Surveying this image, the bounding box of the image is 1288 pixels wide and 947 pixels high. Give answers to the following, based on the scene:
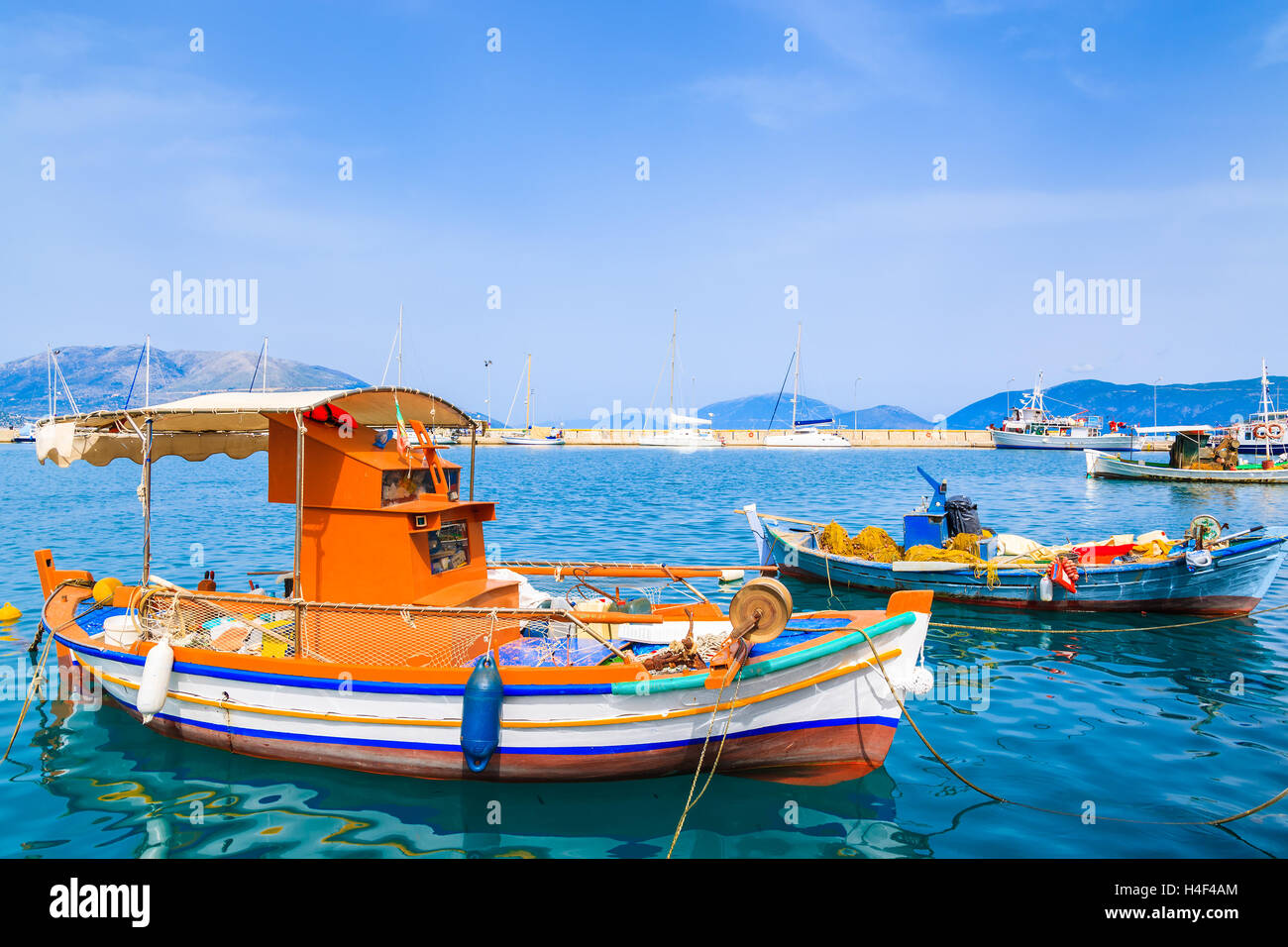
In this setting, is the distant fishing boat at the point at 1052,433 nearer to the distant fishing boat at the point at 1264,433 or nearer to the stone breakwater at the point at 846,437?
the stone breakwater at the point at 846,437

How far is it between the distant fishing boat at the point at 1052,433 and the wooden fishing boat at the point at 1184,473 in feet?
167

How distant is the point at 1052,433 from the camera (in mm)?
104312

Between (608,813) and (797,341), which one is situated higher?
(797,341)

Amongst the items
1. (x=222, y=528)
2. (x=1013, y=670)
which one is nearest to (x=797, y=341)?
(x=222, y=528)

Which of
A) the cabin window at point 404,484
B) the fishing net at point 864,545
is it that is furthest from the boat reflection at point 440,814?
the fishing net at point 864,545

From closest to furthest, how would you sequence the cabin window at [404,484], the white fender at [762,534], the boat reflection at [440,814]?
the boat reflection at [440,814]
the cabin window at [404,484]
the white fender at [762,534]

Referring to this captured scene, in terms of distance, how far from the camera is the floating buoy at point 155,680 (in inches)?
323

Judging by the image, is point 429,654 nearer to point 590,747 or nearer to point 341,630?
point 341,630

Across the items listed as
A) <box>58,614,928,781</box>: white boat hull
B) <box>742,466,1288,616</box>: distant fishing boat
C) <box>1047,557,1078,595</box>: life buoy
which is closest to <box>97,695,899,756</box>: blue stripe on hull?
<box>58,614,928,781</box>: white boat hull

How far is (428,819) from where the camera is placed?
7.22m

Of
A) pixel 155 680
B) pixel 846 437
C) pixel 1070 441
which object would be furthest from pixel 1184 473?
pixel 846 437

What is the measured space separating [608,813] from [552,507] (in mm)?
27358
